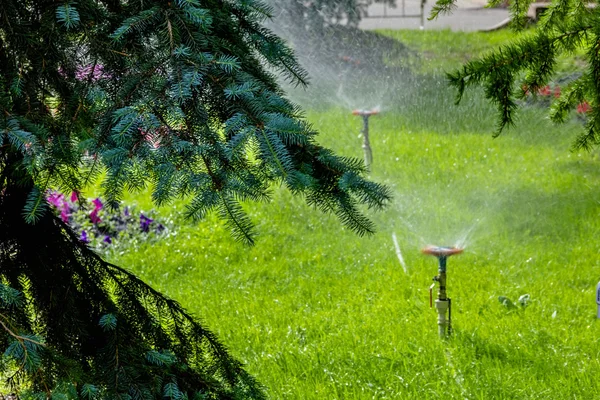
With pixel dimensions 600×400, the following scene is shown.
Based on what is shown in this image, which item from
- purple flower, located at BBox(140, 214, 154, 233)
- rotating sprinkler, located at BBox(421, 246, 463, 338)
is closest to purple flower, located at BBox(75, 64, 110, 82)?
rotating sprinkler, located at BBox(421, 246, 463, 338)

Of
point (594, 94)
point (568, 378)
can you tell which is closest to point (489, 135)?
point (568, 378)

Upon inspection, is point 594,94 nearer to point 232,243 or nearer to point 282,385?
point 282,385

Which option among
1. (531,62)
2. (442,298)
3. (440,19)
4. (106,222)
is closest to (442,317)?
(442,298)

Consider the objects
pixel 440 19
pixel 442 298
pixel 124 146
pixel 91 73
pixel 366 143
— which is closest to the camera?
pixel 124 146

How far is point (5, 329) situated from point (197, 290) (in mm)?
2655

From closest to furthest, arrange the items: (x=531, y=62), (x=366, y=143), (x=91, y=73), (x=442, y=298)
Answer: (x=91, y=73) → (x=531, y=62) → (x=442, y=298) → (x=366, y=143)

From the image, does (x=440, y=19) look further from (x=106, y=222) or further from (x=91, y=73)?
(x=91, y=73)

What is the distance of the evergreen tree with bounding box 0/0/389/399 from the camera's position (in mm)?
1863

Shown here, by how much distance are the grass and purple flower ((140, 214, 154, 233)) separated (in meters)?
0.24

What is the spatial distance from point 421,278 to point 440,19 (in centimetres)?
698

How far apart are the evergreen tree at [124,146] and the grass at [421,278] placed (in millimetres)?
1249

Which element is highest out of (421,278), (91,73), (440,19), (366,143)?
(440,19)

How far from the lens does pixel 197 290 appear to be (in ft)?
15.2

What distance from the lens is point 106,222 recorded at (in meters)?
5.65
